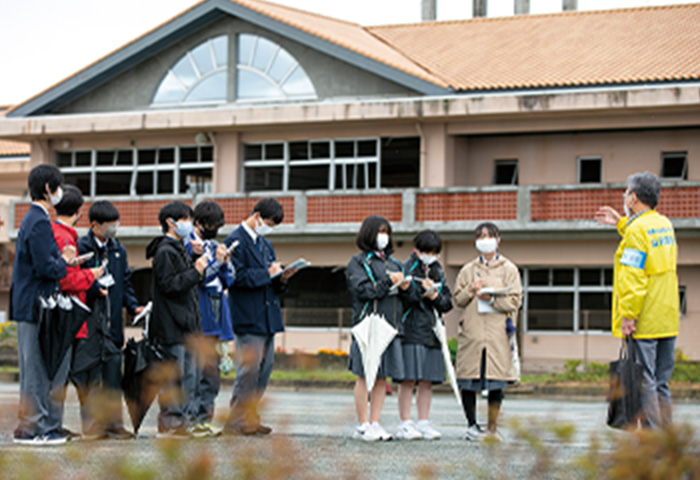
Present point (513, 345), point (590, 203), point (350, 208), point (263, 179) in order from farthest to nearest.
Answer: point (263, 179) < point (350, 208) < point (590, 203) < point (513, 345)

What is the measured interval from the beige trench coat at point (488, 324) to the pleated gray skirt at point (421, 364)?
21cm

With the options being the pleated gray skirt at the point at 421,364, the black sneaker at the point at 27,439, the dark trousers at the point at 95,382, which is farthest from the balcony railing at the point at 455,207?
the black sneaker at the point at 27,439

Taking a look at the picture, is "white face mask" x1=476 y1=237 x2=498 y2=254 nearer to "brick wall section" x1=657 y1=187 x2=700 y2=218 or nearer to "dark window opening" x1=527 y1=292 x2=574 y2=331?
"brick wall section" x1=657 y1=187 x2=700 y2=218

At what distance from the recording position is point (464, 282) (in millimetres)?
10430

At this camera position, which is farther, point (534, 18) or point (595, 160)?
point (534, 18)

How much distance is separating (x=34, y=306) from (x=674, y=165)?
991 inches

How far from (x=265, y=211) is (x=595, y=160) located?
23.4 meters

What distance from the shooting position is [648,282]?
340 inches

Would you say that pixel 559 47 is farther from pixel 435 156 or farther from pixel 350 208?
pixel 350 208

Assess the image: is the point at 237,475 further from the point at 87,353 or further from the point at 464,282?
the point at 464,282

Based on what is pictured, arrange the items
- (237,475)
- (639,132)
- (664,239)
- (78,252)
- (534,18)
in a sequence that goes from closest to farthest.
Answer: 1. (237,475)
2. (664,239)
3. (78,252)
4. (639,132)
5. (534,18)

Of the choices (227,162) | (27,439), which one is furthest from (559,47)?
(27,439)

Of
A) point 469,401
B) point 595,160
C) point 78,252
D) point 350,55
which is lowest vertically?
point 469,401

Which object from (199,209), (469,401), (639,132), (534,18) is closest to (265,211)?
(199,209)
